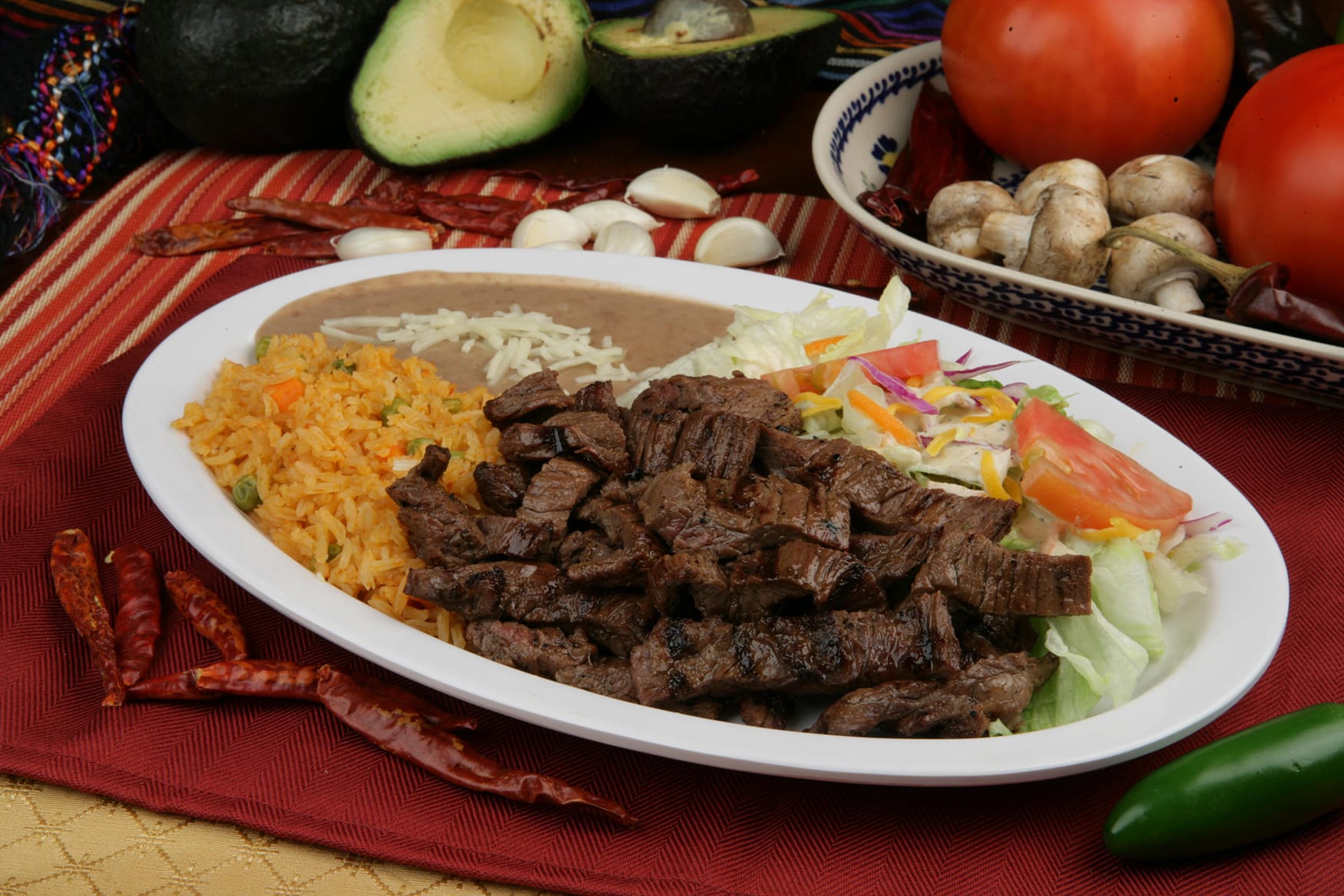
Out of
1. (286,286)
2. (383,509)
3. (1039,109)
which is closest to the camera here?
(383,509)

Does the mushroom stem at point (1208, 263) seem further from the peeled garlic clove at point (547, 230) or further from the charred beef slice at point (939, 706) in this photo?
the peeled garlic clove at point (547, 230)

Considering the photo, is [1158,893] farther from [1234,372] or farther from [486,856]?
[1234,372]

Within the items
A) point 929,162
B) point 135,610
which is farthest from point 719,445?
point 929,162

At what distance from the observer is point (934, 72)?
507 centimetres

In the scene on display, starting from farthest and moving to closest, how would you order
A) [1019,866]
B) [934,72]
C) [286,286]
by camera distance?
[934,72]
[286,286]
[1019,866]

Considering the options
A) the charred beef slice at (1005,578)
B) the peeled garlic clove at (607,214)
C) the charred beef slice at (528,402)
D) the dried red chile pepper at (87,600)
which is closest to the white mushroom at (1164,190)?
the peeled garlic clove at (607,214)

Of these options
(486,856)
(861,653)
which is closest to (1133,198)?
(861,653)

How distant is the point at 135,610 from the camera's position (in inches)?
117

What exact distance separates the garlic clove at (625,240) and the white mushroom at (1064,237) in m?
1.36

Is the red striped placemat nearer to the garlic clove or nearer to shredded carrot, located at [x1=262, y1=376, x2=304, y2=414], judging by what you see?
the garlic clove

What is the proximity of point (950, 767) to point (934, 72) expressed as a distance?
3.62 meters

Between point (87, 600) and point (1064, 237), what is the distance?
9.37 feet

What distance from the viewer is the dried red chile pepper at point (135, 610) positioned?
285 cm

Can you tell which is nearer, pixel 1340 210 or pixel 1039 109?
pixel 1340 210
